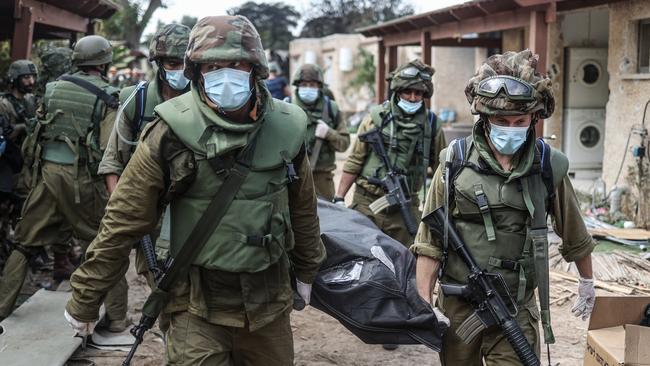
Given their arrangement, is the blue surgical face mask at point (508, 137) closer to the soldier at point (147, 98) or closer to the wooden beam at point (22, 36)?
the soldier at point (147, 98)

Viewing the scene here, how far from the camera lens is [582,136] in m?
12.5

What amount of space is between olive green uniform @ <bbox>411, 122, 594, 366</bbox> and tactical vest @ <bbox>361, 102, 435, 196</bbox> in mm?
2257

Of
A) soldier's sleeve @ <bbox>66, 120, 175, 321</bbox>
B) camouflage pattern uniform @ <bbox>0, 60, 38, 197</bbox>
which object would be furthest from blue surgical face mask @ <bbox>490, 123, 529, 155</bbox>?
camouflage pattern uniform @ <bbox>0, 60, 38, 197</bbox>

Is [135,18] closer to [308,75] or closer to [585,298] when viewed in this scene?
[308,75]

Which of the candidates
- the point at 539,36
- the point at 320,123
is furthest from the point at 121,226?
the point at 539,36

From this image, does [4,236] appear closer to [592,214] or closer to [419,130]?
[419,130]

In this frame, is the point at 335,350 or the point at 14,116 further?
the point at 14,116

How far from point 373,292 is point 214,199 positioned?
105 centimetres

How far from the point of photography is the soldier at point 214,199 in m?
2.82

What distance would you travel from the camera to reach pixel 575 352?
540 centimetres

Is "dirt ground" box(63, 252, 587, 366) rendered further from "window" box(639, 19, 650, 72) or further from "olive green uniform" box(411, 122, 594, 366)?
"window" box(639, 19, 650, 72)

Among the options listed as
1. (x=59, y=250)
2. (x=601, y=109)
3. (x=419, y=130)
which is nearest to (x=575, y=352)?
(x=419, y=130)

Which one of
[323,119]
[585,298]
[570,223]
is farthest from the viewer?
[323,119]

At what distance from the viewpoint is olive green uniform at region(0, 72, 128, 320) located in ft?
17.7
